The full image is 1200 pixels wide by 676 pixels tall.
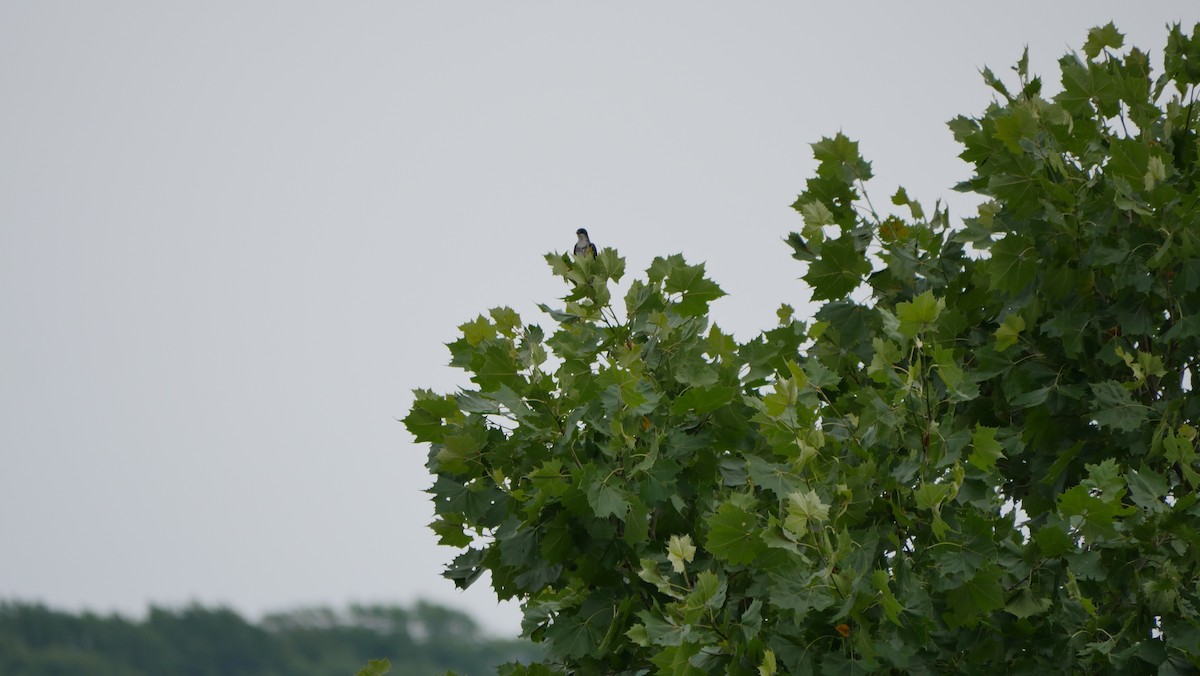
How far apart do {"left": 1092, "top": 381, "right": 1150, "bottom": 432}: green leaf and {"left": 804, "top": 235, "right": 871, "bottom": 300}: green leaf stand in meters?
1.46

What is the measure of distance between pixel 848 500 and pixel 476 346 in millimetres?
2197

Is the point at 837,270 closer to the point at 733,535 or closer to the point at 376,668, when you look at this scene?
the point at 733,535

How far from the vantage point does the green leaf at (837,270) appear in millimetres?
7766

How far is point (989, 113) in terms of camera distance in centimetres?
802

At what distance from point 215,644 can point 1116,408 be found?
307 feet

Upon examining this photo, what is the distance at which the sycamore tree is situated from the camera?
598 centimetres

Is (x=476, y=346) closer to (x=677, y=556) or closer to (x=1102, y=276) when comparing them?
(x=677, y=556)

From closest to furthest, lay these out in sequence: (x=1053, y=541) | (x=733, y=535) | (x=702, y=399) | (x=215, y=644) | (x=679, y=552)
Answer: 1. (x=679, y=552)
2. (x=733, y=535)
3. (x=1053, y=541)
4. (x=702, y=399)
5. (x=215, y=644)

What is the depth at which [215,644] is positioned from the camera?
93562mm

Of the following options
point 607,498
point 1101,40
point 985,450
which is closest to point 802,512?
point 607,498

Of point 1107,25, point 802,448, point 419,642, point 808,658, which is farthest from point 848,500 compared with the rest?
point 419,642

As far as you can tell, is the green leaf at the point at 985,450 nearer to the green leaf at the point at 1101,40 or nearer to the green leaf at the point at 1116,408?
the green leaf at the point at 1116,408

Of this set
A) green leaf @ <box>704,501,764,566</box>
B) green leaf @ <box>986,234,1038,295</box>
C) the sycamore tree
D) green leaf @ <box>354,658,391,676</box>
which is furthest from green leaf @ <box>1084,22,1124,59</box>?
green leaf @ <box>354,658,391,676</box>

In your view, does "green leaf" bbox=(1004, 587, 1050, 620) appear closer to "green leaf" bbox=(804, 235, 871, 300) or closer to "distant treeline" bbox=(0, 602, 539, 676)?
"green leaf" bbox=(804, 235, 871, 300)
